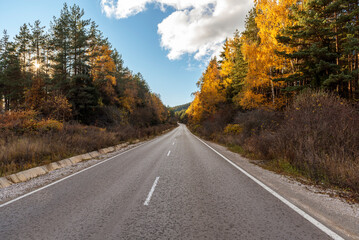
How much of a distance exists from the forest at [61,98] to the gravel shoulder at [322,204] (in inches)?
388

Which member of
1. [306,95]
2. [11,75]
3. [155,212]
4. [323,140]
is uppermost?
[11,75]

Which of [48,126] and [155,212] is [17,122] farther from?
[155,212]

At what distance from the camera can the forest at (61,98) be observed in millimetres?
9629

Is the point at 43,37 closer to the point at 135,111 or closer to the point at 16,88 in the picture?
the point at 16,88

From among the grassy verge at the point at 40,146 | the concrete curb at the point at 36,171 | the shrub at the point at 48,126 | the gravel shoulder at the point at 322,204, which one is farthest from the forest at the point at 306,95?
the shrub at the point at 48,126

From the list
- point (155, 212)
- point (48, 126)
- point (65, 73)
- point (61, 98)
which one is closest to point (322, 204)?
point (155, 212)

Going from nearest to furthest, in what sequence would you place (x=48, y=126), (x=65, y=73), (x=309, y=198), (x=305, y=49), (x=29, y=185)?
(x=309, y=198), (x=29, y=185), (x=48, y=126), (x=305, y=49), (x=65, y=73)

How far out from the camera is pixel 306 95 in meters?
7.81

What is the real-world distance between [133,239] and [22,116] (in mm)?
13799

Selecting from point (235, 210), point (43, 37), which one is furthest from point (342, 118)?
point (43, 37)

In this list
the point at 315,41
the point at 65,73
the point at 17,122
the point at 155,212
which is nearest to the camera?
the point at 155,212

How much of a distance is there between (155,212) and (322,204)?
12.4 feet

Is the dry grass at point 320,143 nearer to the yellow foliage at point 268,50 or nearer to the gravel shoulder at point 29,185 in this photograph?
the yellow foliage at point 268,50

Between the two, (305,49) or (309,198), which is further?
(305,49)
